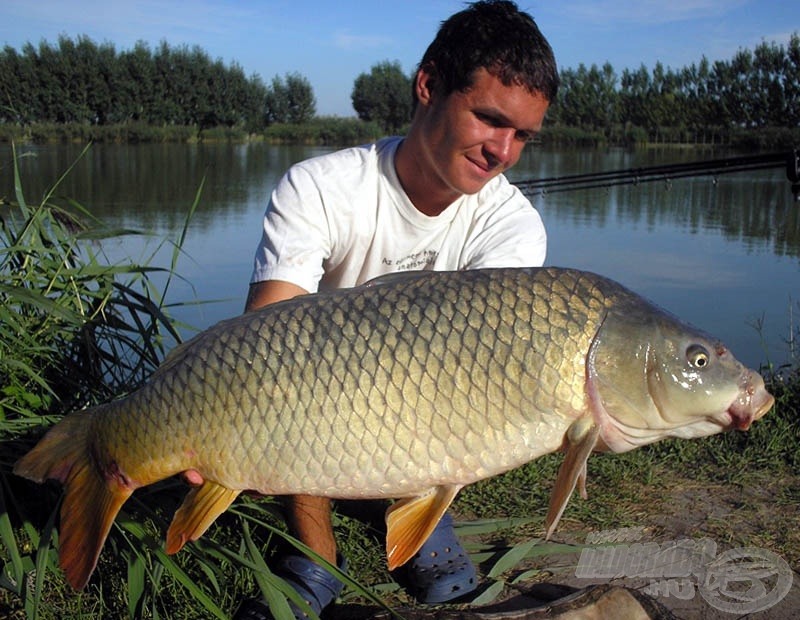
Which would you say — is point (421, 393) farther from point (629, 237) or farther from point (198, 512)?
point (629, 237)

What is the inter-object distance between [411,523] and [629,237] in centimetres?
872

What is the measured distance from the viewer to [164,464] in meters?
1.47

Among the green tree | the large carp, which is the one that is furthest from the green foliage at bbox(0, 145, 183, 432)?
the green tree

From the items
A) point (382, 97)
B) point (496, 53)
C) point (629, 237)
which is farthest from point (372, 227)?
point (382, 97)

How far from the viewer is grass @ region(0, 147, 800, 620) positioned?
1.80 m

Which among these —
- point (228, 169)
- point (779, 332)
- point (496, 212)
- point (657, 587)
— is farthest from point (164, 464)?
point (228, 169)

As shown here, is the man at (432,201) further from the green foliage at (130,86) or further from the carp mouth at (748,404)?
the green foliage at (130,86)

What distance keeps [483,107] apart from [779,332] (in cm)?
431

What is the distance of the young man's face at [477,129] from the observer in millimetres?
1938

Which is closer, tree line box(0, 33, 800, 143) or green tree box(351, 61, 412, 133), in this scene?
tree line box(0, 33, 800, 143)

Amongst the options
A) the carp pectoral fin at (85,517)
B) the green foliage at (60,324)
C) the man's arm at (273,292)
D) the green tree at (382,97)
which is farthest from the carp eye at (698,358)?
the green tree at (382,97)

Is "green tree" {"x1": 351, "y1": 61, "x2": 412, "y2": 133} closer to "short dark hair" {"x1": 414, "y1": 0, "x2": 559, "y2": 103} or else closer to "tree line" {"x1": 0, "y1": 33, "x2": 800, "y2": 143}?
"tree line" {"x1": 0, "y1": 33, "x2": 800, "y2": 143}

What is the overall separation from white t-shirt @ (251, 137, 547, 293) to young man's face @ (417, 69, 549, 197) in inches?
5.4

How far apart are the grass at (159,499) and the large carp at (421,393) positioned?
0.35 metres
